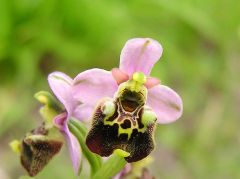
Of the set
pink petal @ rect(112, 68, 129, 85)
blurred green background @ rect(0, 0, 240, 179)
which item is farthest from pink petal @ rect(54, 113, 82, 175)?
blurred green background @ rect(0, 0, 240, 179)

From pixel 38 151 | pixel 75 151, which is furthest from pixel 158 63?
pixel 75 151

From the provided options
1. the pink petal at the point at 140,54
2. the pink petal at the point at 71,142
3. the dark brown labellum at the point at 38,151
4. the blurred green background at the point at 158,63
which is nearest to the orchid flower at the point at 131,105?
the pink petal at the point at 140,54

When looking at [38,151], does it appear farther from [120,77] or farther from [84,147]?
[120,77]

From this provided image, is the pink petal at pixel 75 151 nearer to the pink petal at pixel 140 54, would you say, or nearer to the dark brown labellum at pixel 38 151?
the dark brown labellum at pixel 38 151

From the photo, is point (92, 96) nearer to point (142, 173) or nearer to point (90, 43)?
point (142, 173)

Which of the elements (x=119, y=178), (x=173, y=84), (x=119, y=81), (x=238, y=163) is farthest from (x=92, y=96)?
(x=173, y=84)

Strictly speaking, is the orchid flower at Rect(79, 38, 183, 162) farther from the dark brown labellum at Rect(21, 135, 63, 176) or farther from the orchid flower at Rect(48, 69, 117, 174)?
the dark brown labellum at Rect(21, 135, 63, 176)
